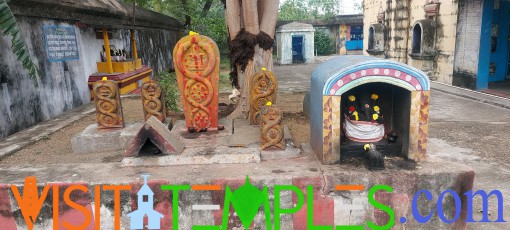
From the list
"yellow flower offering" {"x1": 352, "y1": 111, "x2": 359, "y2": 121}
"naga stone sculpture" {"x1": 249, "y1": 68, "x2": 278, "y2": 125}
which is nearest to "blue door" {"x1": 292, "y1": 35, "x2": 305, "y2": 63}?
"naga stone sculpture" {"x1": 249, "y1": 68, "x2": 278, "y2": 125}

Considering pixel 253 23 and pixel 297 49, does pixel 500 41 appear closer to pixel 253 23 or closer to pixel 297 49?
pixel 253 23

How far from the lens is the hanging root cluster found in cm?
631

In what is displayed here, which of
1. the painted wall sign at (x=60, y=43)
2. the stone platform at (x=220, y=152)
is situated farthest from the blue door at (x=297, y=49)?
the stone platform at (x=220, y=152)

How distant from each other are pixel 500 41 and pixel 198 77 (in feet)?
33.7

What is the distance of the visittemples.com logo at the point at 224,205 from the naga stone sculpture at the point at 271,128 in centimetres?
82

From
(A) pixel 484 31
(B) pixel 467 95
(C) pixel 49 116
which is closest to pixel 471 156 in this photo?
(B) pixel 467 95

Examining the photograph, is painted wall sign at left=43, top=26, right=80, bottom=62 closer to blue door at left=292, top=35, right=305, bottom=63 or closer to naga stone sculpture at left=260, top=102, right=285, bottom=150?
naga stone sculpture at left=260, top=102, right=285, bottom=150

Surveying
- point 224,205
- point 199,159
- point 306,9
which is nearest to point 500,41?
point 199,159

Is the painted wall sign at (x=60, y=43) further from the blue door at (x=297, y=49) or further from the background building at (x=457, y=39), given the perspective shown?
the blue door at (x=297, y=49)

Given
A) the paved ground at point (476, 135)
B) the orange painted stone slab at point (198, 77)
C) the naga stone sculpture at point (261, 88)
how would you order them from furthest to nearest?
the naga stone sculpture at point (261, 88) → the orange painted stone slab at point (198, 77) → the paved ground at point (476, 135)

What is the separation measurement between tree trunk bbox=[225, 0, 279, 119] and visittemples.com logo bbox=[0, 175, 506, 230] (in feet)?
10.4

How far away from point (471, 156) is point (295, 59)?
60.7 feet

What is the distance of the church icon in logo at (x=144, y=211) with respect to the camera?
3.48m

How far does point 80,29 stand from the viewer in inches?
382
